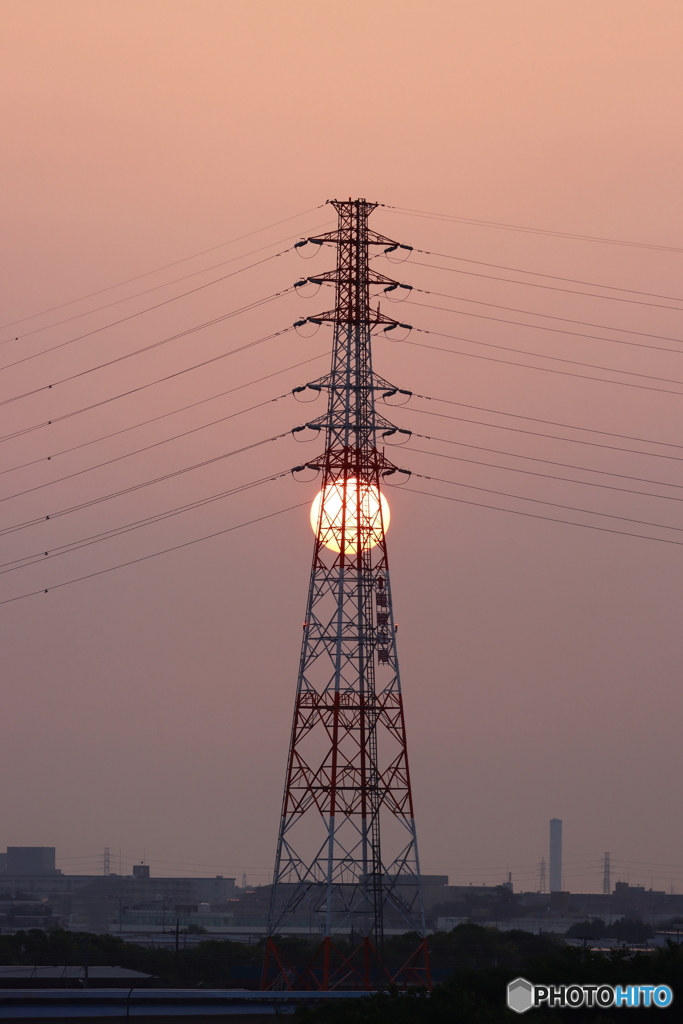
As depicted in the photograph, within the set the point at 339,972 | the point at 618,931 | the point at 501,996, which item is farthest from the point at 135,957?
the point at 618,931

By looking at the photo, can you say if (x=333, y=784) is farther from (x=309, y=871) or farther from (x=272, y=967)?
(x=272, y=967)

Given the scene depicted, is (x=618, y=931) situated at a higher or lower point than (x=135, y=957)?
lower

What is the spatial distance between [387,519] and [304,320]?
9047mm

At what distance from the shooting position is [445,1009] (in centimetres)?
4178

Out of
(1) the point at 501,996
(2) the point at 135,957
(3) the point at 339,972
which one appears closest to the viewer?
(1) the point at 501,996

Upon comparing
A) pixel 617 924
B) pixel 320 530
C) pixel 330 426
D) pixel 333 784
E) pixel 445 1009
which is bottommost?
pixel 617 924

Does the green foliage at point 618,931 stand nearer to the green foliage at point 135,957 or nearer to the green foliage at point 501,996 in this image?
the green foliage at point 135,957

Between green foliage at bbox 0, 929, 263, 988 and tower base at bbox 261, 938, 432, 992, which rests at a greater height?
tower base at bbox 261, 938, 432, 992

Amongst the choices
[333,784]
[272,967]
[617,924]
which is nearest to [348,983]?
[272,967]

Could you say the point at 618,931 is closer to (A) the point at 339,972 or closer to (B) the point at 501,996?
(A) the point at 339,972

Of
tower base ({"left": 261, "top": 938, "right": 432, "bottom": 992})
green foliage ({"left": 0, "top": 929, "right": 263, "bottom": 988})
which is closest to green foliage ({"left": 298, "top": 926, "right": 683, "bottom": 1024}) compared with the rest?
tower base ({"left": 261, "top": 938, "right": 432, "bottom": 992})

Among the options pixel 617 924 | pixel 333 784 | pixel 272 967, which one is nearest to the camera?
pixel 333 784

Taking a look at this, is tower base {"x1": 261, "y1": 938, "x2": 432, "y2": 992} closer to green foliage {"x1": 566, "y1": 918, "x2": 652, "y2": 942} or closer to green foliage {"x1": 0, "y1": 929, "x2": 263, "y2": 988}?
green foliage {"x1": 0, "y1": 929, "x2": 263, "y2": 988}

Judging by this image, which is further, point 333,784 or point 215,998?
point 333,784
